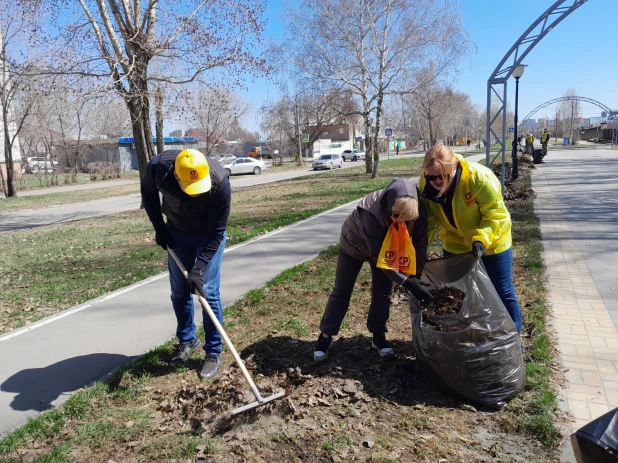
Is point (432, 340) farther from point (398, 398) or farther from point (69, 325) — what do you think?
point (69, 325)

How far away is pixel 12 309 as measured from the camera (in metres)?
5.46

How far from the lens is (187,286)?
149 inches

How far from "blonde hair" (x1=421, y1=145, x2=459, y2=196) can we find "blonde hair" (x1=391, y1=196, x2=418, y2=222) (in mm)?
315

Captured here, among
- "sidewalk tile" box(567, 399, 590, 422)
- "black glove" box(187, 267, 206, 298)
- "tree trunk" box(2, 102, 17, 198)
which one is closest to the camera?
"sidewalk tile" box(567, 399, 590, 422)

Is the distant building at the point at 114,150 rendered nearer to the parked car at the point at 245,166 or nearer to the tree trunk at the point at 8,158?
the parked car at the point at 245,166

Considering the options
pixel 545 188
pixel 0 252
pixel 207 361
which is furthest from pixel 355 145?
pixel 207 361

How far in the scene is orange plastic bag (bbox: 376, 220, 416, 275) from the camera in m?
3.11

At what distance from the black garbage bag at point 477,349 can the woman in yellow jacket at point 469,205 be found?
290mm

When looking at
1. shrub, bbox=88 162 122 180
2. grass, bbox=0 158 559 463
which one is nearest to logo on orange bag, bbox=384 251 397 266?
grass, bbox=0 158 559 463

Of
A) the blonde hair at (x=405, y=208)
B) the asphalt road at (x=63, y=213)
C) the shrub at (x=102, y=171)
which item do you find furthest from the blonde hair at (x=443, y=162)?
the shrub at (x=102, y=171)

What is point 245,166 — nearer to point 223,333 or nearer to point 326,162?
point 326,162

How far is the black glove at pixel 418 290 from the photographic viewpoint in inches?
122

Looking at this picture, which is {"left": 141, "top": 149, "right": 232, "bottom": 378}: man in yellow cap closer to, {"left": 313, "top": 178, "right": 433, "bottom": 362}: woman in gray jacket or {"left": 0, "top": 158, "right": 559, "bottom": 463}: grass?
{"left": 0, "top": 158, "right": 559, "bottom": 463}: grass

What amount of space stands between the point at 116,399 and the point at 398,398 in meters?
1.94
